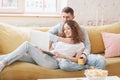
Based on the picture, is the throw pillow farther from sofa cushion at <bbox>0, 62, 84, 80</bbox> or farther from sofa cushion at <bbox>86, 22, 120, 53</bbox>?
sofa cushion at <bbox>0, 62, 84, 80</bbox>

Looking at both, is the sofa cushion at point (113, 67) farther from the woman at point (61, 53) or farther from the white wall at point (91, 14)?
the white wall at point (91, 14)

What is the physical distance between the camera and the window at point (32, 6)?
13.3 feet

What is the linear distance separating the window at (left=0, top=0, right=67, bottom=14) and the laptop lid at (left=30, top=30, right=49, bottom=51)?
1125 millimetres

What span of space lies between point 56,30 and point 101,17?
1.06 meters

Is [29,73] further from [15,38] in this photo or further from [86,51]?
[86,51]

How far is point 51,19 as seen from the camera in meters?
3.99

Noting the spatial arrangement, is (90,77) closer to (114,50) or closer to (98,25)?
(114,50)

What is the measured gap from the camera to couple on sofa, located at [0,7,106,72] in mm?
2877

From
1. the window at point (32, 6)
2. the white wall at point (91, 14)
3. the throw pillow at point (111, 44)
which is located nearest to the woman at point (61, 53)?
the throw pillow at point (111, 44)

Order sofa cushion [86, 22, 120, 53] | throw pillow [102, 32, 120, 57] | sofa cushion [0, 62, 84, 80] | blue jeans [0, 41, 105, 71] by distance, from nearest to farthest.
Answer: sofa cushion [0, 62, 84, 80] → blue jeans [0, 41, 105, 71] → throw pillow [102, 32, 120, 57] → sofa cushion [86, 22, 120, 53]

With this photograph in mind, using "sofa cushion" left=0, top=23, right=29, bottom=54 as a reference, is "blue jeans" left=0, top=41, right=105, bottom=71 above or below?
below

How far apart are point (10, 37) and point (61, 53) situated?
69 centimetres

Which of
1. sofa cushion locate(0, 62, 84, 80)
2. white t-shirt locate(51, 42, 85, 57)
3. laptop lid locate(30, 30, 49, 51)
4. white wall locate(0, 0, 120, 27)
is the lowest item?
sofa cushion locate(0, 62, 84, 80)

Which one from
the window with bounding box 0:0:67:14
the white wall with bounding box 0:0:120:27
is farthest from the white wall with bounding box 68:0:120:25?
the window with bounding box 0:0:67:14
